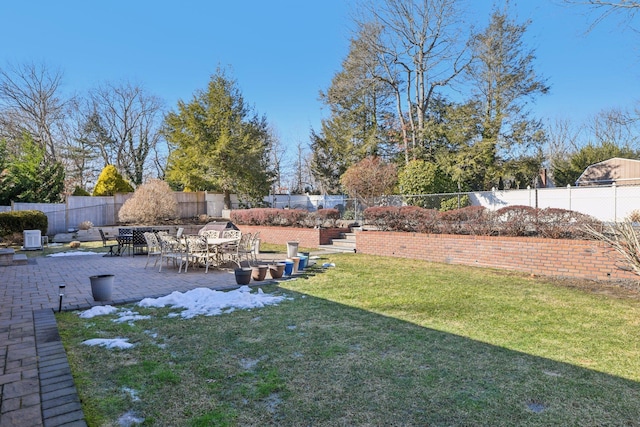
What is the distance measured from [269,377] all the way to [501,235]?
7366 millimetres

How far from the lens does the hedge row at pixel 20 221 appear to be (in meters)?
14.6

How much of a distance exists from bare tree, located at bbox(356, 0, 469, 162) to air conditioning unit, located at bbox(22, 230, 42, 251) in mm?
17542

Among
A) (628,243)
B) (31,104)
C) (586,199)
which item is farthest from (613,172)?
(31,104)

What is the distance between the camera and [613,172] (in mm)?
20000

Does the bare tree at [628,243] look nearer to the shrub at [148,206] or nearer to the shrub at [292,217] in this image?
the shrub at [292,217]

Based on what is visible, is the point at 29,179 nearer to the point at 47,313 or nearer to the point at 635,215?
the point at 47,313

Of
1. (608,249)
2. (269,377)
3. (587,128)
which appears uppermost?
(587,128)

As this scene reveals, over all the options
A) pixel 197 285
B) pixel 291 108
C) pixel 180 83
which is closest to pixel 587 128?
pixel 291 108

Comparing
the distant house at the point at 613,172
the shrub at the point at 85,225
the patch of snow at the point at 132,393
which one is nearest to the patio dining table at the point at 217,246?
the patch of snow at the point at 132,393

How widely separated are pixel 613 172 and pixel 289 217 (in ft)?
61.5

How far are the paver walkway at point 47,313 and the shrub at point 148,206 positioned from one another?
7554mm

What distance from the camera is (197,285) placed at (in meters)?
6.73

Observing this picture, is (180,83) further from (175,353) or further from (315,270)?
(175,353)

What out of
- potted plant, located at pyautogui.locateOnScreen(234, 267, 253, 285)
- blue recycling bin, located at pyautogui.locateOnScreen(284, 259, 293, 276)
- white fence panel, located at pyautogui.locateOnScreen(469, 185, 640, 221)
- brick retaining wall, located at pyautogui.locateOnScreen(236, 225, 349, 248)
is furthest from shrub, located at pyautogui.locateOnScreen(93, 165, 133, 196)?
white fence panel, located at pyautogui.locateOnScreen(469, 185, 640, 221)
